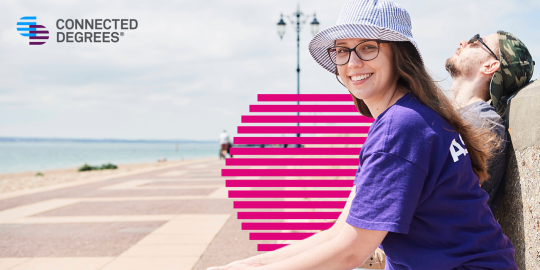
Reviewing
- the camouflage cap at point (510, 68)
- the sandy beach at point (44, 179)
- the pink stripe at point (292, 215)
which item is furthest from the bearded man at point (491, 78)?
the sandy beach at point (44, 179)

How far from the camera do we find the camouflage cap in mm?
1946

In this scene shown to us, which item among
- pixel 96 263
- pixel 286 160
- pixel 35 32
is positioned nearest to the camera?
pixel 286 160

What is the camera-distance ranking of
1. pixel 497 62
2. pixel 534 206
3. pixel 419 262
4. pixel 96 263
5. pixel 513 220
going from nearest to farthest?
pixel 419 262, pixel 534 206, pixel 513 220, pixel 497 62, pixel 96 263

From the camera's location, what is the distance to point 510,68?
194 centimetres

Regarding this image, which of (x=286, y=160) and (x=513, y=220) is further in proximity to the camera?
(x=286, y=160)

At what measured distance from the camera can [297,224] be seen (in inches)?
107

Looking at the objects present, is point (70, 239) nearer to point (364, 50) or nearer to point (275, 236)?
point (275, 236)

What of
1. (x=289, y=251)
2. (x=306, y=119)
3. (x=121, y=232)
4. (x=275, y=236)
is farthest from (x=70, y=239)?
(x=289, y=251)

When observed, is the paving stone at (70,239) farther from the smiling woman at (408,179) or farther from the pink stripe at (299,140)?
the smiling woman at (408,179)

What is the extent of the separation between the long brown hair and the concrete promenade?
3096 millimetres

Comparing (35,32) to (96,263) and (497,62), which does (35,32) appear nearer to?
(96,263)

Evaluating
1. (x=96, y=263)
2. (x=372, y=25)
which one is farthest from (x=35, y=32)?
(x=372, y=25)

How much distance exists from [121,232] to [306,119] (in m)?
3.89

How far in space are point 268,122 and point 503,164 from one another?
4.75 ft
